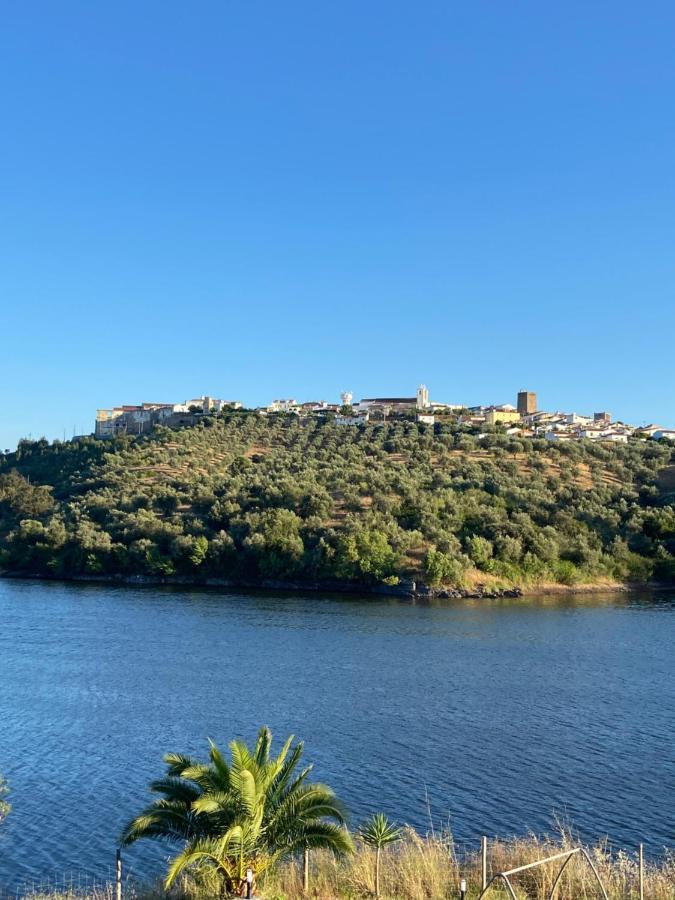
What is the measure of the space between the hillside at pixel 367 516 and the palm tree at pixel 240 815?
52.9 m

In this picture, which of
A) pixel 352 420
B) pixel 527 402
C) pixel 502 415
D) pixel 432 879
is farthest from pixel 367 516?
pixel 527 402

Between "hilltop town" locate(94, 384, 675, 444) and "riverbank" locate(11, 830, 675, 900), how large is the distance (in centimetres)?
9369

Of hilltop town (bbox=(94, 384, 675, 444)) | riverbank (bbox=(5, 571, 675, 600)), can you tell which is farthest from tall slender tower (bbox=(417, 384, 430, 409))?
riverbank (bbox=(5, 571, 675, 600))

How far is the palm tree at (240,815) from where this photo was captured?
14.4 metres

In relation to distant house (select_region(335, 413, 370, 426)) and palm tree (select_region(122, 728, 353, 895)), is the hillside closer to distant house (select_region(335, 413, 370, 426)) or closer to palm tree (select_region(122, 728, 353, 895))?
distant house (select_region(335, 413, 370, 426))

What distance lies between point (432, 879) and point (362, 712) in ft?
56.0

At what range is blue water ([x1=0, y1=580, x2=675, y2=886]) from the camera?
2242 cm

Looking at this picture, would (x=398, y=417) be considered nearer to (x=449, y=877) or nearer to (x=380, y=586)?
(x=380, y=586)

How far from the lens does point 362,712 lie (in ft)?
106

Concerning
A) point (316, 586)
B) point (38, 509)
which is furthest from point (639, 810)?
point (38, 509)

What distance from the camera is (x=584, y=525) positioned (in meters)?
75.4

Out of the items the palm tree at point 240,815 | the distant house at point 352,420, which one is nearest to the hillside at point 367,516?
the distant house at point 352,420

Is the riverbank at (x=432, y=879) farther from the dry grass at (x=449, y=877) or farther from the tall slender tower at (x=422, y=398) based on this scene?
the tall slender tower at (x=422, y=398)

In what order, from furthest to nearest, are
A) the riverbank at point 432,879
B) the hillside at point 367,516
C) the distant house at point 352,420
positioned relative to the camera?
1. the distant house at point 352,420
2. the hillside at point 367,516
3. the riverbank at point 432,879
